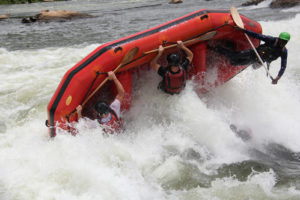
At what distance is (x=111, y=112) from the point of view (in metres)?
3.91

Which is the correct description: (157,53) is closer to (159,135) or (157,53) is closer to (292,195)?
(159,135)

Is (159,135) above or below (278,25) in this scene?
below

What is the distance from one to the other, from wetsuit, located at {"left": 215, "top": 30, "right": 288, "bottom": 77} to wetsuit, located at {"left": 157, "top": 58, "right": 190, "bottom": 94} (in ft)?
2.31

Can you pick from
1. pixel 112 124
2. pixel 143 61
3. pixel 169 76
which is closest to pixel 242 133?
pixel 169 76

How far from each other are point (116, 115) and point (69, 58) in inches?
198

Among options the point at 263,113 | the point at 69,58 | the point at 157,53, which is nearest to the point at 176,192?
the point at 157,53

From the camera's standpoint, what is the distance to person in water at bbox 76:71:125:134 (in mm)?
3756

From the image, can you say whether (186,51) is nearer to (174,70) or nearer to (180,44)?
(180,44)

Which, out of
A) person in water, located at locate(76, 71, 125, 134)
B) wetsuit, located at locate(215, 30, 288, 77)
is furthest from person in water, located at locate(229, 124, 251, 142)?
person in water, located at locate(76, 71, 125, 134)

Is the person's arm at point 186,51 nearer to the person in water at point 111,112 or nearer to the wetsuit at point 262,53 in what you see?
the wetsuit at point 262,53

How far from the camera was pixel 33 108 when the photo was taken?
539cm

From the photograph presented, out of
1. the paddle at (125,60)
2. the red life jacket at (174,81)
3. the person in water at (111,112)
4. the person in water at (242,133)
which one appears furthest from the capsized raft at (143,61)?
the person in water at (242,133)

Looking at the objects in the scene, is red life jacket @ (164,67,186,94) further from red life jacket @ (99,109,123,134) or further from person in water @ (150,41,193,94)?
red life jacket @ (99,109,123,134)

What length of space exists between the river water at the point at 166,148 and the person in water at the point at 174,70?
0.84ft
